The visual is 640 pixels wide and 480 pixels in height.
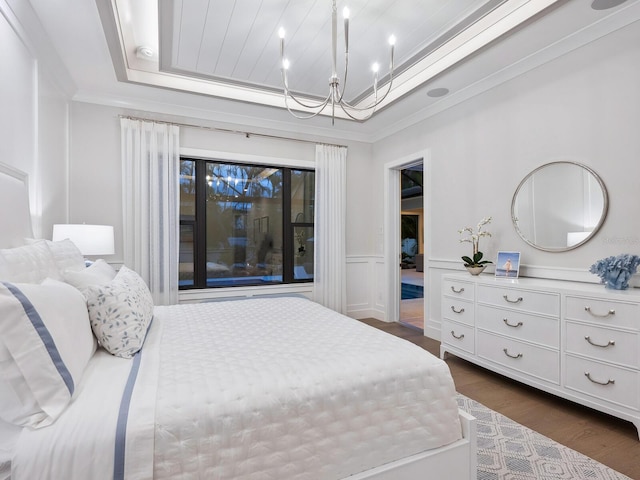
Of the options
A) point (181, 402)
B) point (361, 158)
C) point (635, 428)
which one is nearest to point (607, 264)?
point (635, 428)

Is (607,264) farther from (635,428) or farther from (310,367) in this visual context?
(310,367)

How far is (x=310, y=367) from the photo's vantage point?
1317 mm

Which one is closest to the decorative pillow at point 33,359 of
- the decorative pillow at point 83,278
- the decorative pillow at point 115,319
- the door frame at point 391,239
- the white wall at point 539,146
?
the decorative pillow at point 115,319

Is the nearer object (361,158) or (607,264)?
(607,264)

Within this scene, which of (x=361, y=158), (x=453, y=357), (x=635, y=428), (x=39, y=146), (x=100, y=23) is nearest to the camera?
(x=635, y=428)

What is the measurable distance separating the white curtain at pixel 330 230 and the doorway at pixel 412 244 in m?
1.25

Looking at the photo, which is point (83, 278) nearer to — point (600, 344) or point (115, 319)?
point (115, 319)

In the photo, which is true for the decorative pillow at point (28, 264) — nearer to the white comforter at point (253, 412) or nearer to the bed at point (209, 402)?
the bed at point (209, 402)

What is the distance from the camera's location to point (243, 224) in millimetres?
4441

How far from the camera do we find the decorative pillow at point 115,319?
145 centimetres

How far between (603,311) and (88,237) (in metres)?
3.68

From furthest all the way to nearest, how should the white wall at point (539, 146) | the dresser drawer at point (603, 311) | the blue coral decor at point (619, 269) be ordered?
the white wall at point (539, 146)
the blue coral decor at point (619, 269)
the dresser drawer at point (603, 311)

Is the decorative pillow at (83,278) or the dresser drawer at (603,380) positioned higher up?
the decorative pillow at (83,278)

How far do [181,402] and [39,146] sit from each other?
2515 mm
